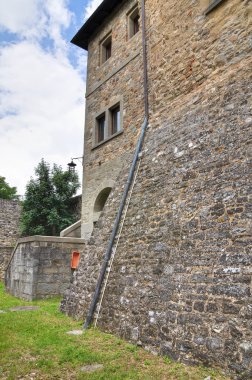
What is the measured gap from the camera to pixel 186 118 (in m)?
6.19

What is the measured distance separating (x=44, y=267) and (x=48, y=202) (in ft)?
26.8

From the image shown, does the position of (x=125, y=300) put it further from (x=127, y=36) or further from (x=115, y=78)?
(x=127, y=36)

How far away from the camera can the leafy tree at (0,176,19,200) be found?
2962 cm

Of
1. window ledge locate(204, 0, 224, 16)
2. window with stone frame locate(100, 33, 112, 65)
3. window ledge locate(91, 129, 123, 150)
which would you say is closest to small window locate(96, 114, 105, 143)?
window ledge locate(91, 129, 123, 150)

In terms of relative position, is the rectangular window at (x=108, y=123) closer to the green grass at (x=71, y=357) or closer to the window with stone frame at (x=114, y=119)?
the window with stone frame at (x=114, y=119)

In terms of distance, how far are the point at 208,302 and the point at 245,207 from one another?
135cm

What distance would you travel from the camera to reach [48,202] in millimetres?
16219

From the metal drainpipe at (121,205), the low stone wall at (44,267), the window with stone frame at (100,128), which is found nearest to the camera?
the metal drainpipe at (121,205)

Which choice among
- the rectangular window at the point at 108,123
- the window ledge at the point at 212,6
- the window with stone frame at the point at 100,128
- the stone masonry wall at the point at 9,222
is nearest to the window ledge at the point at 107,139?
the rectangular window at the point at 108,123

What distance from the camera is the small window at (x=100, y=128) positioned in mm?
10172

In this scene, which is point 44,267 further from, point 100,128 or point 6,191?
point 6,191

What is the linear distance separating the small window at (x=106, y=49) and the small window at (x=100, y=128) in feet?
7.33

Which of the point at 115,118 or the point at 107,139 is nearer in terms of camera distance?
the point at 107,139

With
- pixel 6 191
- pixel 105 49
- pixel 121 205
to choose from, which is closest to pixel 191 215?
pixel 121 205
